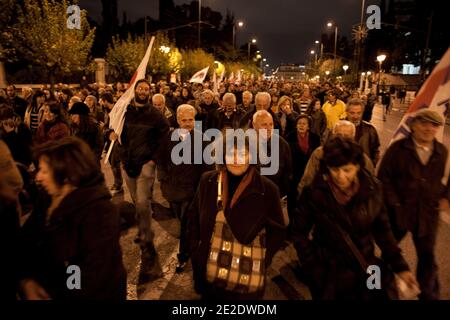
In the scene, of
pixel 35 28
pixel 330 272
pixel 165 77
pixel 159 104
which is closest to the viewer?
pixel 330 272

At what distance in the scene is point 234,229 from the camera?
2.67m

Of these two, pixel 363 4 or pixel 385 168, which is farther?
pixel 363 4

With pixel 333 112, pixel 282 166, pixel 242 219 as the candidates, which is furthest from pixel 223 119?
pixel 242 219

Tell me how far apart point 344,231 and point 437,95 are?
2160 millimetres

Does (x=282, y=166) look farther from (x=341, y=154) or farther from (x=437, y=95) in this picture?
(x=341, y=154)

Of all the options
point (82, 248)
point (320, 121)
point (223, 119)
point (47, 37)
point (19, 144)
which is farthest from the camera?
point (47, 37)

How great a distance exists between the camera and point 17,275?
2365mm

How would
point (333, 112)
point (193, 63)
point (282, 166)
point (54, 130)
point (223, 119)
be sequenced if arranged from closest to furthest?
1. point (282, 166)
2. point (54, 130)
3. point (333, 112)
4. point (223, 119)
5. point (193, 63)

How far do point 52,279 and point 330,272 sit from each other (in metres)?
1.72

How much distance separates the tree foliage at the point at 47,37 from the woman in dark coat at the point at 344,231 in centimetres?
2208
